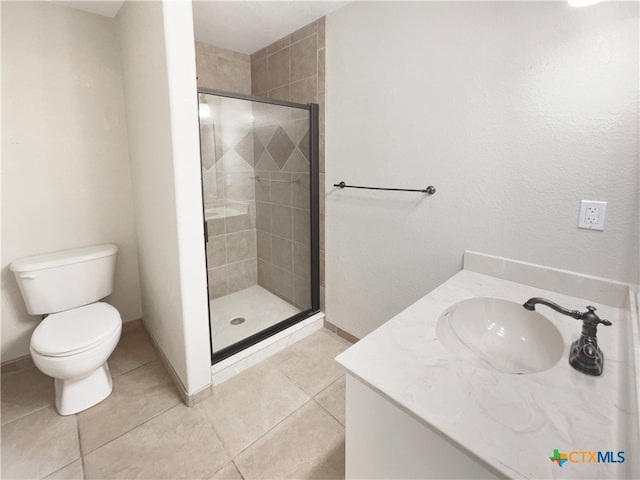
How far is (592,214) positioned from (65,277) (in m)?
2.66

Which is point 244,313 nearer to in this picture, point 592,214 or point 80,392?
point 80,392

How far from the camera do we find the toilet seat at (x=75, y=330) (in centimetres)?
154

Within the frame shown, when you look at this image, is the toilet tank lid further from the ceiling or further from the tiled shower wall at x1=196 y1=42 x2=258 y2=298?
the ceiling

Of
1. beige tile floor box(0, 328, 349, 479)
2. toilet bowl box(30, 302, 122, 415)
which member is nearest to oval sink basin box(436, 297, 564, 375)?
beige tile floor box(0, 328, 349, 479)

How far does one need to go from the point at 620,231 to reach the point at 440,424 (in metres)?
1.05

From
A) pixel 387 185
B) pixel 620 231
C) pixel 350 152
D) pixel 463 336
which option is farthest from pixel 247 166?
pixel 620 231

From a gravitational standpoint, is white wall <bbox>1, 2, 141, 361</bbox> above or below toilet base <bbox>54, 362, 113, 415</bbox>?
above

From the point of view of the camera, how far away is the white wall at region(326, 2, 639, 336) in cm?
115

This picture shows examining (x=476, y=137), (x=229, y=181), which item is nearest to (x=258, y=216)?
(x=229, y=181)

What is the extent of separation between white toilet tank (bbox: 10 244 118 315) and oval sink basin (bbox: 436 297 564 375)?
6.73 feet

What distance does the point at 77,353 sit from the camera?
154 centimetres

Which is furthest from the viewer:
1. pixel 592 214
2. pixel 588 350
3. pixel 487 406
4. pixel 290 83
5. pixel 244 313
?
pixel 244 313

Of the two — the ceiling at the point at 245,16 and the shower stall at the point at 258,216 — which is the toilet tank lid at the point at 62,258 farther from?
the ceiling at the point at 245,16

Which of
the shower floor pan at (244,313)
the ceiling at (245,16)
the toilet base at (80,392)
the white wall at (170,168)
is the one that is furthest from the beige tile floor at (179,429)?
the ceiling at (245,16)
